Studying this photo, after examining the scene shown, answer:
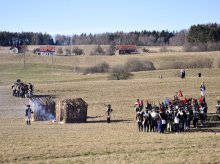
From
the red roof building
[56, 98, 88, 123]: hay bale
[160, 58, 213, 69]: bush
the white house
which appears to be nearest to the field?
[56, 98, 88, 123]: hay bale

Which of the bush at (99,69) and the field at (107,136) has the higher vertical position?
the bush at (99,69)

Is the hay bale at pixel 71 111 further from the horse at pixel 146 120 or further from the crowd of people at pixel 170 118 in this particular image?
the horse at pixel 146 120

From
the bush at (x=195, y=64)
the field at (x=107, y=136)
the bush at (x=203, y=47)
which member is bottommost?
the field at (x=107, y=136)

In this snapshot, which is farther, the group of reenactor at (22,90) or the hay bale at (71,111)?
the group of reenactor at (22,90)

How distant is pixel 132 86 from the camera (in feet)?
214

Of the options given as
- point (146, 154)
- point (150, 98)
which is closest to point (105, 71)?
point (150, 98)

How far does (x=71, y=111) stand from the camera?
41.0 meters

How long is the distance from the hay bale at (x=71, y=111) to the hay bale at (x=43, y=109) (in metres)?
1.99

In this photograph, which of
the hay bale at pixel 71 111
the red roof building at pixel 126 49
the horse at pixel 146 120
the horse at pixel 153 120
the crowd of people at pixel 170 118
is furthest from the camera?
the red roof building at pixel 126 49

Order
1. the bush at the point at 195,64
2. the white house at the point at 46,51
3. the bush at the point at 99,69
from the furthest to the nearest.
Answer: the white house at the point at 46,51, the bush at the point at 99,69, the bush at the point at 195,64

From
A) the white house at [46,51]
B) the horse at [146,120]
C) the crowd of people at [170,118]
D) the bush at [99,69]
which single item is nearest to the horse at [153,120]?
the crowd of people at [170,118]

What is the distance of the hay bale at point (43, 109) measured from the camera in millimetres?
43031

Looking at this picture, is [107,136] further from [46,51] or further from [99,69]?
[46,51]

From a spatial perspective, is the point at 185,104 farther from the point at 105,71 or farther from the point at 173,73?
the point at 105,71
